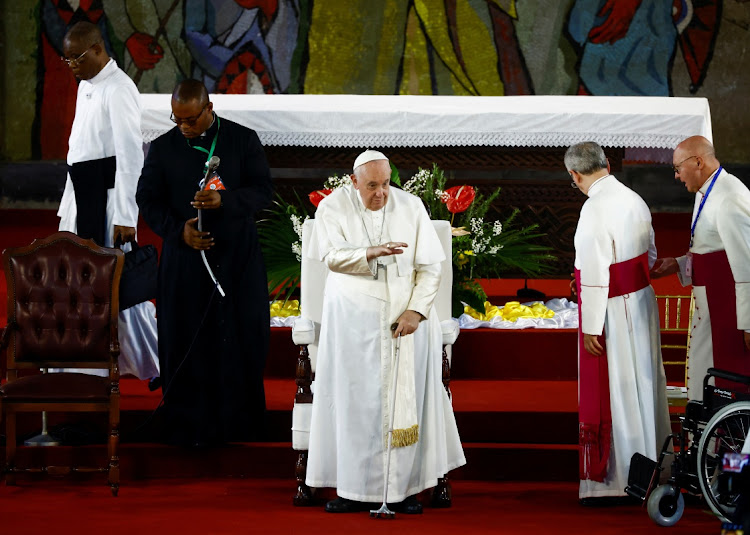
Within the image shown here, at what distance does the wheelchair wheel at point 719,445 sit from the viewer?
4.59m

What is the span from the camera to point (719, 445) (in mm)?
4883

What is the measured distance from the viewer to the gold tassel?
16.4 ft

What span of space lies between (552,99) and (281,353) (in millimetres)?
3068

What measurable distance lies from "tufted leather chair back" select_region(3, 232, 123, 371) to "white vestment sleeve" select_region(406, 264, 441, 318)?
153cm

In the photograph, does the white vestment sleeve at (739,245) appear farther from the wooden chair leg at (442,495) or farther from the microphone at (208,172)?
the microphone at (208,172)

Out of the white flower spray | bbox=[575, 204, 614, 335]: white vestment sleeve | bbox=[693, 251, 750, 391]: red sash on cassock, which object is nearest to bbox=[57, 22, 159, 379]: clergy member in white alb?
the white flower spray

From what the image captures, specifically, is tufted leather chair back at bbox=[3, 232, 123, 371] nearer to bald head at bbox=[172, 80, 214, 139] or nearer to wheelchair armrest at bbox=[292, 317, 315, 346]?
bald head at bbox=[172, 80, 214, 139]

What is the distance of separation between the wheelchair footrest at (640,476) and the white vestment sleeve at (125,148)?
2.80 meters

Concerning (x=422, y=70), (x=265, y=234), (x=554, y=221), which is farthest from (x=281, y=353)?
(x=422, y=70)

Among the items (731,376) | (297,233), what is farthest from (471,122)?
(731,376)

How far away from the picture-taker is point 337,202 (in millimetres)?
5191

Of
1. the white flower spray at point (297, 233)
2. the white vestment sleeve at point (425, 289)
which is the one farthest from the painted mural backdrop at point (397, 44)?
the white vestment sleeve at point (425, 289)

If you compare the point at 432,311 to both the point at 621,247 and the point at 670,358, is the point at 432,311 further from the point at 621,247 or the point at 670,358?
the point at 670,358

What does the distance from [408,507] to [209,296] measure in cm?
151
